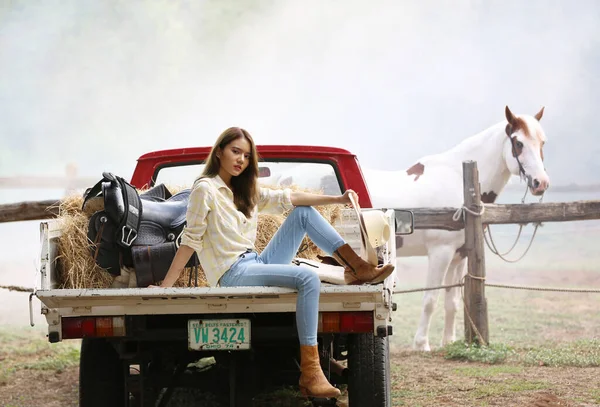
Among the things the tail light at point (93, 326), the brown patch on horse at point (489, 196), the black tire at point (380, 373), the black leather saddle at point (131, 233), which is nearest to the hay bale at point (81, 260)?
the black leather saddle at point (131, 233)

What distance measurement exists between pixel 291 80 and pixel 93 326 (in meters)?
29.2

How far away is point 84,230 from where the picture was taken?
4277 mm

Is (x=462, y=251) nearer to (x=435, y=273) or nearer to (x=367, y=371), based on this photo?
(x=435, y=273)

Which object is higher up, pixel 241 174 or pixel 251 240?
pixel 241 174

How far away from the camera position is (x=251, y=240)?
14.0 ft

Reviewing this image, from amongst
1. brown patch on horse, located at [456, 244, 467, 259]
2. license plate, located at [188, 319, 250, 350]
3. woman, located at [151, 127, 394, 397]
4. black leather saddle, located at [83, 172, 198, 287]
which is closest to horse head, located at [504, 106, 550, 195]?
brown patch on horse, located at [456, 244, 467, 259]

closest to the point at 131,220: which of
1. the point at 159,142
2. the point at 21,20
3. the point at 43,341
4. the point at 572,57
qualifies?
the point at 43,341

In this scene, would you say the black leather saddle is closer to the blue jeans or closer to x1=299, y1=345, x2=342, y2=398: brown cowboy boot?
the blue jeans

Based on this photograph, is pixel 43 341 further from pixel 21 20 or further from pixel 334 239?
pixel 21 20

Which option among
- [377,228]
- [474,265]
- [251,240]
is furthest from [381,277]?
[474,265]

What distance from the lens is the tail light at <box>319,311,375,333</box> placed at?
3.94 m

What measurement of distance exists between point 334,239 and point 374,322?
417 mm

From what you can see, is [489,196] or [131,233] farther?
[489,196]

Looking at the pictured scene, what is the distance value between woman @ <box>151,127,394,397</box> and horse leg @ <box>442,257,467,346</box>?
20.0 feet
